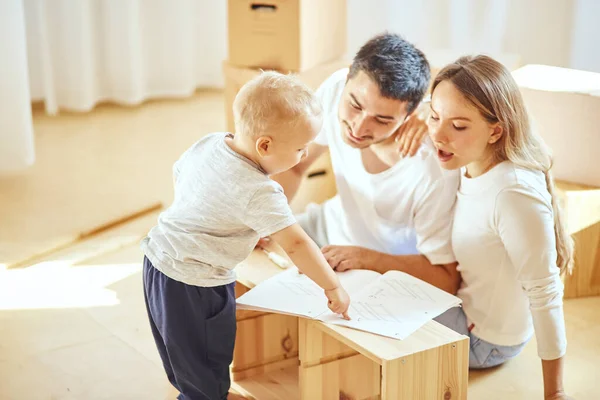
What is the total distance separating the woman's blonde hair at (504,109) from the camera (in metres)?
1.63

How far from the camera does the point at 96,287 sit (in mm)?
2303

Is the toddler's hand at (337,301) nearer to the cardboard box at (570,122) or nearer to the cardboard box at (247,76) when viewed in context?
the cardboard box at (570,122)

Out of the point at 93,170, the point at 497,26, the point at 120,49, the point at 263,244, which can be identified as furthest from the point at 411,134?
the point at 120,49

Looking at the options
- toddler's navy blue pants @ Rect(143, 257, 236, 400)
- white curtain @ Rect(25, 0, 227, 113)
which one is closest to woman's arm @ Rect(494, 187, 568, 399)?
toddler's navy blue pants @ Rect(143, 257, 236, 400)

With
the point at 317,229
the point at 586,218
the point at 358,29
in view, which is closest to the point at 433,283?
the point at 317,229

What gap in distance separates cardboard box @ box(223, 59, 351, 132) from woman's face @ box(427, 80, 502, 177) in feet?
3.30

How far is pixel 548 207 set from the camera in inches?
64.6

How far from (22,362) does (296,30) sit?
1.26 metres

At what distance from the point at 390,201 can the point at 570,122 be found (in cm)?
55

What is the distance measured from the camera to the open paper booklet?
1.55 metres

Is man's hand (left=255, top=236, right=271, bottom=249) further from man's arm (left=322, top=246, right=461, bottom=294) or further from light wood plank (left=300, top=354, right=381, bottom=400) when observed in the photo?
light wood plank (left=300, top=354, right=381, bottom=400)

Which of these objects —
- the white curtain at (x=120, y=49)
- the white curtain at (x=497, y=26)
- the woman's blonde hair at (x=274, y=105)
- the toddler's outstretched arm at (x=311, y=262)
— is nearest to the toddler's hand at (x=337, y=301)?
the toddler's outstretched arm at (x=311, y=262)

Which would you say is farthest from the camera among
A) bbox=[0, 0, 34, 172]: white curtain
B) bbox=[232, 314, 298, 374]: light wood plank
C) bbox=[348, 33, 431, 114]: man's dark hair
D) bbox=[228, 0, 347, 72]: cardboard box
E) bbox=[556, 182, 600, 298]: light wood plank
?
bbox=[0, 0, 34, 172]: white curtain

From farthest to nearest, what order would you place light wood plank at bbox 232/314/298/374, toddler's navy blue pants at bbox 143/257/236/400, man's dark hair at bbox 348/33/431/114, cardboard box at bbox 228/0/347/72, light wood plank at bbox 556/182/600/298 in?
cardboard box at bbox 228/0/347/72 < light wood plank at bbox 556/182/600/298 < light wood plank at bbox 232/314/298/374 < man's dark hair at bbox 348/33/431/114 < toddler's navy blue pants at bbox 143/257/236/400
